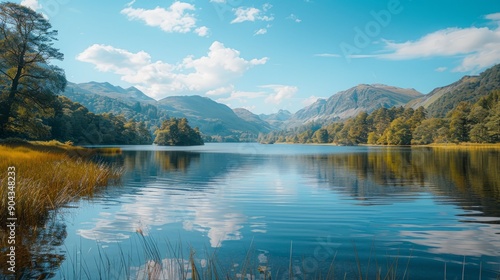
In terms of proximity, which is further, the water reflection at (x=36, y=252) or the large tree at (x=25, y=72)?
the large tree at (x=25, y=72)

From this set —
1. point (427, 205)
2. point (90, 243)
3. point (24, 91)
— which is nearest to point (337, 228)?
point (427, 205)

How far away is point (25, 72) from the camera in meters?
42.9

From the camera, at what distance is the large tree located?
1591 inches

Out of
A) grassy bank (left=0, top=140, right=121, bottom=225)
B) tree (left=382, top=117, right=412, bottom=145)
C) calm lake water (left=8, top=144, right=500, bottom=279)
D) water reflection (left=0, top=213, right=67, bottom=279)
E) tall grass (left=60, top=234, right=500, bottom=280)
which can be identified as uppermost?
tree (left=382, top=117, right=412, bottom=145)

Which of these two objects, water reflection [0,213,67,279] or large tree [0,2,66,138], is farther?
large tree [0,2,66,138]

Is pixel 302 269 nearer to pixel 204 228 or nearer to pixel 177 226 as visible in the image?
pixel 204 228

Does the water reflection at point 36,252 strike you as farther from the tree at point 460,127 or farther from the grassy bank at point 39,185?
the tree at point 460,127

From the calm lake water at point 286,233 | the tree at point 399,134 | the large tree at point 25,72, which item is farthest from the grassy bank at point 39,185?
the tree at point 399,134

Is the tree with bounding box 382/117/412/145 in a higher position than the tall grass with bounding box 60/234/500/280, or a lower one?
higher

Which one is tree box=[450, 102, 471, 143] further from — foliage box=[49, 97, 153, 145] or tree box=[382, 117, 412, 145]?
foliage box=[49, 97, 153, 145]

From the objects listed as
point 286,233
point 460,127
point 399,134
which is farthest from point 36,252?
point 399,134

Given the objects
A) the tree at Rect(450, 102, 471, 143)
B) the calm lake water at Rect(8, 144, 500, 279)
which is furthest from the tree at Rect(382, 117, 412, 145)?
the calm lake water at Rect(8, 144, 500, 279)

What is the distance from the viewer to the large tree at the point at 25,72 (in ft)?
133

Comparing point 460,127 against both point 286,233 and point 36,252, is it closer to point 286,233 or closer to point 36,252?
point 286,233
